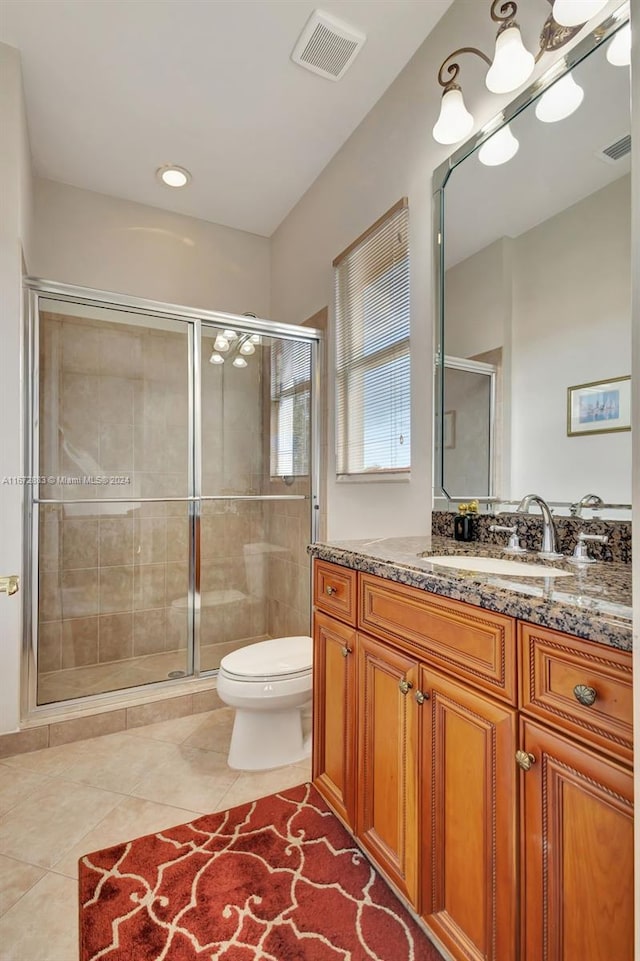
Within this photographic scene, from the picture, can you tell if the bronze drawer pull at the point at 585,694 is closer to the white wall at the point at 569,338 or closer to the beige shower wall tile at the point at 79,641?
the white wall at the point at 569,338

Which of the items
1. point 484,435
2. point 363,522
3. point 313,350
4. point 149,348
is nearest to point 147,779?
point 363,522

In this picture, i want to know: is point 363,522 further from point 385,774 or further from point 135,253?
point 135,253

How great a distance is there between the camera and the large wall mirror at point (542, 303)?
1.20 metres

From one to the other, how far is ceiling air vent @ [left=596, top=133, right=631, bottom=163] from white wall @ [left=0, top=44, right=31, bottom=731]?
212 centimetres

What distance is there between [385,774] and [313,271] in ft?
8.40

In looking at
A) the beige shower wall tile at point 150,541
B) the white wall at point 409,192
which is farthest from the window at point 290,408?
the beige shower wall tile at point 150,541

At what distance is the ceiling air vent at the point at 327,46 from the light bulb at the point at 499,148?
79 centimetres

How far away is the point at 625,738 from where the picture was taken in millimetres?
674

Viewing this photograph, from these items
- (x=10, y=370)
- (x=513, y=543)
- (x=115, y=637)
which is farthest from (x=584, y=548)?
(x=115, y=637)

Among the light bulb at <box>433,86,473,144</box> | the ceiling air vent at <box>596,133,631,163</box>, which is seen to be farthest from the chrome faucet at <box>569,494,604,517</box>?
the light bulb at <box>433,86,473,144</box>

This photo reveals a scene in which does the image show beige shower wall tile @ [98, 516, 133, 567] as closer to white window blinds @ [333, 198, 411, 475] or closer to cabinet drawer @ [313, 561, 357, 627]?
white window blinds @ [333, 198, 411, 475]

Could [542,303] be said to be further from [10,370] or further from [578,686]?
[10,370]

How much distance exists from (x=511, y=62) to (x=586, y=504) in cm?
129

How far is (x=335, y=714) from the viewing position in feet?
4.84
